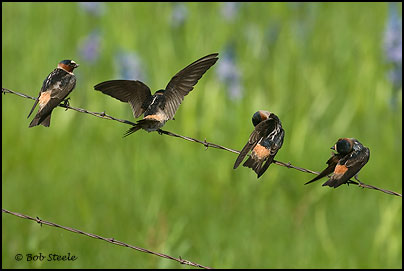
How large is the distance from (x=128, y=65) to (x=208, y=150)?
3.24 feet

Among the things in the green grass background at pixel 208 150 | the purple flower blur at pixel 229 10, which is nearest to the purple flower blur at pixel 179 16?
the green grass background at pixel 208 150

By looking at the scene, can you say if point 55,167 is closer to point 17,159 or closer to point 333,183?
point 17,159

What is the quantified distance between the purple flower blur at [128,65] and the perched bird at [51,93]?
10.3 feet

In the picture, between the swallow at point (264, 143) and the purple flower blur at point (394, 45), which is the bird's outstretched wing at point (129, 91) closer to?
the swallow at point (264, 143)

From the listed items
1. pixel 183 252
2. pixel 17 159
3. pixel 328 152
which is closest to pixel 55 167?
pixel 17 159

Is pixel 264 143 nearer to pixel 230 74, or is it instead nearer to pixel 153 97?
pixel 153 97

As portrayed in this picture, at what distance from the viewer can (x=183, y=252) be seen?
4.97 m

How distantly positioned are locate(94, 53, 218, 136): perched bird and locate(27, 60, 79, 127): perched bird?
22 cm

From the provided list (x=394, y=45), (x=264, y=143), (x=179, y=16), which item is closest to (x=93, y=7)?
(x=179, y=16)

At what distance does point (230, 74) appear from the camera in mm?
6598

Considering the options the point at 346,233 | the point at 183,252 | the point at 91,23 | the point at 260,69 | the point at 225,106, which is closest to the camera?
the point at 183,252

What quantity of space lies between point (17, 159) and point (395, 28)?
3.09m

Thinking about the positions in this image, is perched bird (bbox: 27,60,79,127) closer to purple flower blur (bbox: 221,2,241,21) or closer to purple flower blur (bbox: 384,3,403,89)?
purple flower blur (bbox: 384,3,403,89)

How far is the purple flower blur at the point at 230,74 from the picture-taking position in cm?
658
